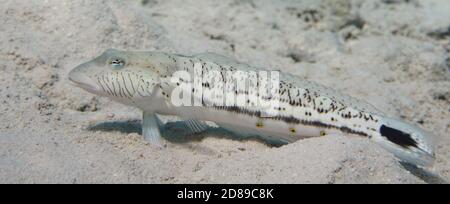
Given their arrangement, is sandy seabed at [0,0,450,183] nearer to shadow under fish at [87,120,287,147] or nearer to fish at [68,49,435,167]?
shadow under fish at [87,120,287,147]

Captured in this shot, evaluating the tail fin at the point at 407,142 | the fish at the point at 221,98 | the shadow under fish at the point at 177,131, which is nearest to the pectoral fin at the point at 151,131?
the fish at the point at 221,98

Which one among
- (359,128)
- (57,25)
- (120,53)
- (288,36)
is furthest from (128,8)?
(359,128)

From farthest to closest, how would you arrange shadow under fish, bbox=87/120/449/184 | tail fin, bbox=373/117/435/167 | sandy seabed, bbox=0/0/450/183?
shadow under fish, bbox=87/120/449/184, tail fin, bbox=373/117/435/167, sandy seabed, bbox=0/0/450/183

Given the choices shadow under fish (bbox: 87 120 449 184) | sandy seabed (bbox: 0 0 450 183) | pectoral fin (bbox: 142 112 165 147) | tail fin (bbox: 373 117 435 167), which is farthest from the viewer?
shadow under fish (bbox: 87 120 449 184)

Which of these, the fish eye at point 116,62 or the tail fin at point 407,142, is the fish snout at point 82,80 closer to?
the fish eye at point 116,62

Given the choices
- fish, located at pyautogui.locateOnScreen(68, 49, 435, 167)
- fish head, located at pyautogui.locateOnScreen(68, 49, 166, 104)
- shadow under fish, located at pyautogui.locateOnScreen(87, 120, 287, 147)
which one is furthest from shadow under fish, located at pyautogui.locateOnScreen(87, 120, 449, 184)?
fish head, located at pyautogui.locateOnScreen(68, 49, 166, 104)

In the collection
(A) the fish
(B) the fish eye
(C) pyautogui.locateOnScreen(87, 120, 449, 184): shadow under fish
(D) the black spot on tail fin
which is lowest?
(C) pyautogui.locateOnScreen(87, 120, 449, 184): shadow under fish

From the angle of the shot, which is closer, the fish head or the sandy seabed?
the sandy seabed

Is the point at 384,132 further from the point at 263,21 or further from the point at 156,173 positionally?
the point at 263,21

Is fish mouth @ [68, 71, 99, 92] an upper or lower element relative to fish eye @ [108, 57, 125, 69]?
lower
